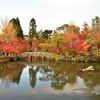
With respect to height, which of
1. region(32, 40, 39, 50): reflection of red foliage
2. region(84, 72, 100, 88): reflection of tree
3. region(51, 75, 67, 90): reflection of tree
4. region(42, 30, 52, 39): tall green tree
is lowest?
region(51, 75, 67, 90): reflection of tree

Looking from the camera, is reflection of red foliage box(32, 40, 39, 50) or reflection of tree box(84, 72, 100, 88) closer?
reflection of tree box(84, 72, 100, 88)

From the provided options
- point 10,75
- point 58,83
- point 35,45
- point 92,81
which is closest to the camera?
point 58,83

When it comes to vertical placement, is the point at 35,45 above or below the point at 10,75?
above

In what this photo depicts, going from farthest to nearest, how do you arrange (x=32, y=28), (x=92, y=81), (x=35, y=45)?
(x=32, y=28) < (x=35, y=45) < (x=92, y=81)

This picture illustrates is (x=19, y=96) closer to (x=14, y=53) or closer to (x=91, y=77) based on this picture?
(x=91, y=77)

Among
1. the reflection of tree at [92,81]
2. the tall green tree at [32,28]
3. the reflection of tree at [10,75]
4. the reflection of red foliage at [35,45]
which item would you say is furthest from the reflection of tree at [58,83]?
the tall green tree at [32,28]

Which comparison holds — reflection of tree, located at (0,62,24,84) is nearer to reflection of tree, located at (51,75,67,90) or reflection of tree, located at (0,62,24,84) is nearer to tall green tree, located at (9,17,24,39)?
reflection of tree, located at (51,75,67,90)

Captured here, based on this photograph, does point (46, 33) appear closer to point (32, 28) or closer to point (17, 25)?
point (32, 28)

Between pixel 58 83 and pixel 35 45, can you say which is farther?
pixel 35 45

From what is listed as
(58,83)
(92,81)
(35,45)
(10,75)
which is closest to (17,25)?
(35,45)

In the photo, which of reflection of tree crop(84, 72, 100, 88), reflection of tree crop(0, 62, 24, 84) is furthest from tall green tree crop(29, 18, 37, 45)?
reflection of tree crop(84, 72, 100, 88)

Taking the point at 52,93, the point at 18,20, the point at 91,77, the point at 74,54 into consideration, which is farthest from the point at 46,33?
the point at 52,93

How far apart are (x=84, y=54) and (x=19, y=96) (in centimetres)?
2379

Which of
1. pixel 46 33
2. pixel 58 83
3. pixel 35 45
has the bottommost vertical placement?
pixel 58 83
